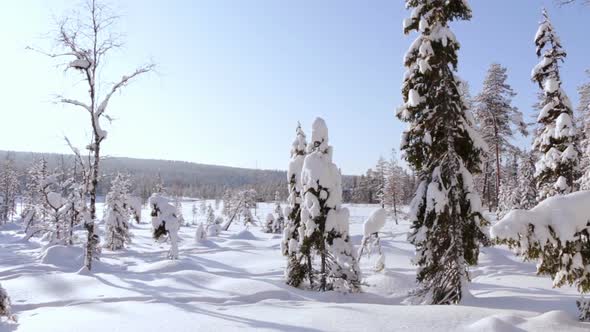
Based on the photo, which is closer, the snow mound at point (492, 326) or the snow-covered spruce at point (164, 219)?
the snow mound at point (492, 326)

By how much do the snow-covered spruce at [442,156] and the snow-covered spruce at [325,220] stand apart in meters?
3.68

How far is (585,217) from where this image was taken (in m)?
6.57

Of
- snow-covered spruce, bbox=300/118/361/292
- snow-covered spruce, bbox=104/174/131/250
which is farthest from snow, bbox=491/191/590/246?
snow-covered spruce, bbox=104/174/131/250

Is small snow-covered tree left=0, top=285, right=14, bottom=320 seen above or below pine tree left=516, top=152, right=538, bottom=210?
below

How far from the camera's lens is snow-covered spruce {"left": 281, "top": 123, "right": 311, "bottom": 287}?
16562 mm

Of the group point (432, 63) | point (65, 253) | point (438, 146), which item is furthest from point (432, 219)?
point (65, 253)

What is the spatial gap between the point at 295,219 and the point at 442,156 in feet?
23.9

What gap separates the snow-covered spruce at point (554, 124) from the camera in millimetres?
18625

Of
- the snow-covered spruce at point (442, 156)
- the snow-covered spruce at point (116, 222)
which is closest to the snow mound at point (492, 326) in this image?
the snow-covered spruce at point (442, 156)

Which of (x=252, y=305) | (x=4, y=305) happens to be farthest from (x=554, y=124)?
(x=4, y=305)

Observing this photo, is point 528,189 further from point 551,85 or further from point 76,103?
point 76,103

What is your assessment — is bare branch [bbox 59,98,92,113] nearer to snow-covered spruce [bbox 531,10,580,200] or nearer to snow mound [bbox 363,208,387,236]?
snow mound [bbox 363,208,387,236]

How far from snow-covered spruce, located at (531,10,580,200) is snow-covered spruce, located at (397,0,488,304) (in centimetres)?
909

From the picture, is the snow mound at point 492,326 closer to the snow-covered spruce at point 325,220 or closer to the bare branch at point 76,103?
the snow-covered spruce at point 325,220
